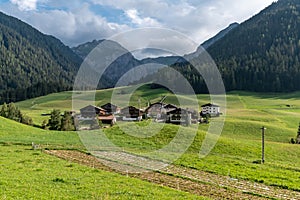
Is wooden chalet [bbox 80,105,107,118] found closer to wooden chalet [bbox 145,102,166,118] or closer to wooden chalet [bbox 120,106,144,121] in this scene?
wooden chalet [bbox 120,106,144,121]

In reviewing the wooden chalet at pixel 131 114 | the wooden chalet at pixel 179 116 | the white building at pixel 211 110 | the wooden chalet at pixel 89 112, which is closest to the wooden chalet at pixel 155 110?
the wooden chalet at pixel 131 114

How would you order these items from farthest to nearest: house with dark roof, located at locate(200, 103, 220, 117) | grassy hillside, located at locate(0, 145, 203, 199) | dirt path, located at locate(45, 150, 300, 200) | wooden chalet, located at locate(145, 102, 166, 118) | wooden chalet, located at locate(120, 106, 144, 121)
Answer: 1. wooden chalet, located at locate(120, 106, 144, 121)
2. wooden chalet, located at locate(145, 102, 166, 118)
3. house with dark roof, located at locate(200, 103, 220, 117)
4. dirt path, located at locate(45, 150, 300, 200)
5. grassy hillside, located at locate(0, 145, 203, 199)

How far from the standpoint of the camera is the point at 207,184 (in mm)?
24484

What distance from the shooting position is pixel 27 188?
1883cm

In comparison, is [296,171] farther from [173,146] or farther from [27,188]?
[27,188]

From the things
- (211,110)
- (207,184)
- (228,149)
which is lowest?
(228,149)

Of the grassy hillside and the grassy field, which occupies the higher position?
the grassy hillside

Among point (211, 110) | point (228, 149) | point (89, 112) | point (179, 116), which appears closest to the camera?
point (228, 149)

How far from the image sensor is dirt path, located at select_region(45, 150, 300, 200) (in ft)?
72.7

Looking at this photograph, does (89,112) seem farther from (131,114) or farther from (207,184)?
(207,184)

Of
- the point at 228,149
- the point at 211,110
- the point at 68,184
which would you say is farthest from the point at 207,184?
the point at 211,110

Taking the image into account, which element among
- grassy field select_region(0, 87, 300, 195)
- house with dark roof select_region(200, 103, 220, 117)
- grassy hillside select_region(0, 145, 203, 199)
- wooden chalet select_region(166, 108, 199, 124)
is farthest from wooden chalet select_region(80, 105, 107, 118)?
grassy hillside select_region(0, 145, 203, 199)

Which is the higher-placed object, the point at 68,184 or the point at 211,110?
the point at 211,110

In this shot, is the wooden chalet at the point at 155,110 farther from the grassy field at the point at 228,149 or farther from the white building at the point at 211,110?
the grassy field at the point at 228,149
